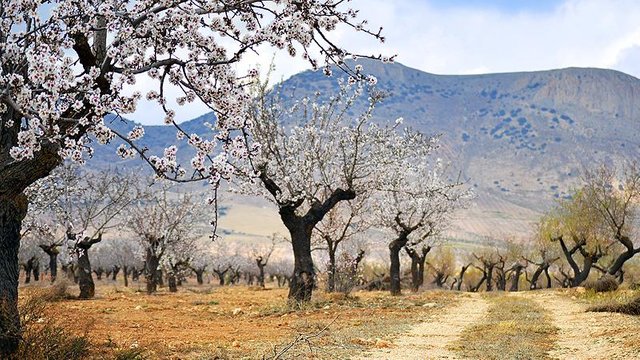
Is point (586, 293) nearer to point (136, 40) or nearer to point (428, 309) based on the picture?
point (428, 309)

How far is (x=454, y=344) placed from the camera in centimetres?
1304

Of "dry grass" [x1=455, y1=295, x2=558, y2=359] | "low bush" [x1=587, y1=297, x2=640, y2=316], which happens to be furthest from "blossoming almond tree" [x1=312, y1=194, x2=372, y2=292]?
"low bush" [x1=587, y1=297, x2=640, y2=316]

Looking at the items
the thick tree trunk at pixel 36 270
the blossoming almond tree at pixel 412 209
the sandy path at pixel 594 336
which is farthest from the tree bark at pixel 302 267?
the thick tree trunk at pixel 36 270

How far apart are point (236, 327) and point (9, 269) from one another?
8.71 meters

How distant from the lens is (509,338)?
1389 cm

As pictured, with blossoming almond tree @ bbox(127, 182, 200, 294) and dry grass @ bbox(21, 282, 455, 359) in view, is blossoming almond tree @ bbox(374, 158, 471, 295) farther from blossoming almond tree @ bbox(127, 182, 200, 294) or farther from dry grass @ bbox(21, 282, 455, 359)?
blossoming almond tree @ bbox(127, 182, 200, 294)

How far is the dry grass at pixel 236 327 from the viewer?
11.4m

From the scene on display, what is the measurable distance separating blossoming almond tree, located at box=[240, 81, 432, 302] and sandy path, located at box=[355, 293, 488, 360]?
18.1 ft

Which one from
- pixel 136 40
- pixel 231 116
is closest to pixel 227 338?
pixel 231 116

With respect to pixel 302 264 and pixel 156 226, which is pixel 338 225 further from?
pixel 302 264

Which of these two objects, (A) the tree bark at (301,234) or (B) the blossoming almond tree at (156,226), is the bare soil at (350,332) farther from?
(B) the blossoming almond tree at (156,226)

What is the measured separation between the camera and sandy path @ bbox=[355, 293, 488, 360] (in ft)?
37.1

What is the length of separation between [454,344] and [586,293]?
66.1ft

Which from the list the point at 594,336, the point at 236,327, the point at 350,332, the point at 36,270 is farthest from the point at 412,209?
the point at 36,270
